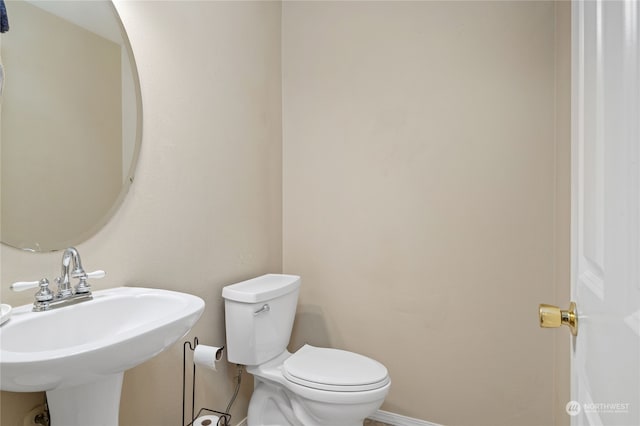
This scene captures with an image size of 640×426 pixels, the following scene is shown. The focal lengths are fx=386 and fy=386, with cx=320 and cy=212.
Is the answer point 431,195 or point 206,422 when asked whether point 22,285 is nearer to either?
point 206,422

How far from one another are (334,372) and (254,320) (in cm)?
41

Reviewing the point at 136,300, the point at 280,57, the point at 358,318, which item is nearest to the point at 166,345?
the point at 136,300

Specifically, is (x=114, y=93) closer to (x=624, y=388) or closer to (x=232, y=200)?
(x=232, y=200)

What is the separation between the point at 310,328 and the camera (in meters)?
2.26

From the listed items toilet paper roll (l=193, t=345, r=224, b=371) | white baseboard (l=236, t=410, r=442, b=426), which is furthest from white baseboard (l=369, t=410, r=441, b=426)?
toilet paper roll (l=193, t=345, r=224, b=371)

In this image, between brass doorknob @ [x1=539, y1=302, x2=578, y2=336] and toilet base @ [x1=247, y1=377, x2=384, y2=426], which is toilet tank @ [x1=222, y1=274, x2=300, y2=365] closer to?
toilet base @ [x1=247, y1=377, x2=384, y2=426]

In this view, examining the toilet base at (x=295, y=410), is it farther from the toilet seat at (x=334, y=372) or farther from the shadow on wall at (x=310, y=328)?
the shadow on wall at (x=310, y=328)

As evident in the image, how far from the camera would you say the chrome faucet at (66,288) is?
1005mm

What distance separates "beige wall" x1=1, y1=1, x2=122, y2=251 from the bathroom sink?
0.24m

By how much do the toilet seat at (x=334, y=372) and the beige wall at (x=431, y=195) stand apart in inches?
15.7

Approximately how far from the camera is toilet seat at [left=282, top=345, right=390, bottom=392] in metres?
1.53

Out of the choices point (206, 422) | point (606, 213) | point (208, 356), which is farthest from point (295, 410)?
point (606, 213)

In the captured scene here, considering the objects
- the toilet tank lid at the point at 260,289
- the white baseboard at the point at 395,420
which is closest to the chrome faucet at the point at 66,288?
the toilet tank lid at the point at 260,289

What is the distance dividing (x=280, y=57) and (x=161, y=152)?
112 cm
